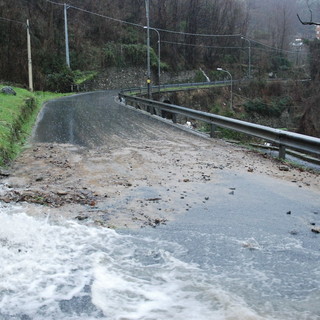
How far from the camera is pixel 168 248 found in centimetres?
467

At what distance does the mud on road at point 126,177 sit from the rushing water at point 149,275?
67 centimetres

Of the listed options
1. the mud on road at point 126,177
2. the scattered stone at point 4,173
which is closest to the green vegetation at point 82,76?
the mud on road at point 126,177

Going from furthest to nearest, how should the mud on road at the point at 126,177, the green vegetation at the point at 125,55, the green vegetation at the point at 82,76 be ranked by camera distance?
the green vegetation at the point at 125,55, the green vegetation at the point at 82,76, the mud on road at the point at 126,177

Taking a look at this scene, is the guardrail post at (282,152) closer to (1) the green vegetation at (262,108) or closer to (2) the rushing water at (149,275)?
(2) the rushing water at (149,275)

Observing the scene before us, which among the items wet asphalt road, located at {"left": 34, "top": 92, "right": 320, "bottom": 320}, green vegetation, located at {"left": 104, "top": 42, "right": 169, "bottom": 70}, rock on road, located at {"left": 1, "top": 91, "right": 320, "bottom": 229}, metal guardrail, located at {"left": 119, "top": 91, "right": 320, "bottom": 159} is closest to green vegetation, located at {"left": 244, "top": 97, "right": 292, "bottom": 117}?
green vegetation, located at {"left": 104, "top": 42, "right": 169, "bottom": 70}

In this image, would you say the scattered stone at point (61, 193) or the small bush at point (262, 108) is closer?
the scattered stone at point (61, 193)

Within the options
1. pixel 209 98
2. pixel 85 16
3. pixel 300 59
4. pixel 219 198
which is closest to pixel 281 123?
pixel 209 98

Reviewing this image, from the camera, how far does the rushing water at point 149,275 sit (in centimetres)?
339

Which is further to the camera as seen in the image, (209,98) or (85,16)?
(85,16)

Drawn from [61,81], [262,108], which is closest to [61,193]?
[61,81]

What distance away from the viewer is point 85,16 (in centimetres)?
7619

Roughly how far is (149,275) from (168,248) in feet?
2.34

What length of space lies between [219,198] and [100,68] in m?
64.1

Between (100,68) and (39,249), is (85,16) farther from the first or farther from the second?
(39,249)
